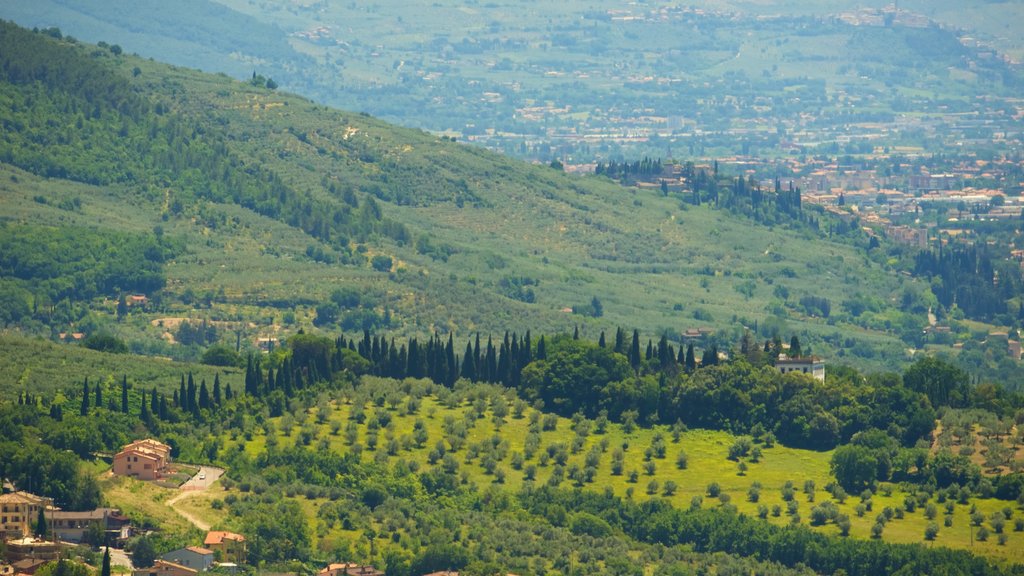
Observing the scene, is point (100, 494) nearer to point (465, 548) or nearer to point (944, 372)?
point (465, 548)

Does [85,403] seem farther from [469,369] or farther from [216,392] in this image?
[469,369]

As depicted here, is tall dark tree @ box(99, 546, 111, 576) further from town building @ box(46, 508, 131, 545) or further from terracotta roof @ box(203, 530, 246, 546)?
terracotta roof @ box(203, 530, 246, 546)

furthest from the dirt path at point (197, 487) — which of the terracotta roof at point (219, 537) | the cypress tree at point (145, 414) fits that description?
the cypress tree at point (145, 414)

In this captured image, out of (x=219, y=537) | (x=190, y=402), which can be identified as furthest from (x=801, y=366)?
(x=219, y=537)

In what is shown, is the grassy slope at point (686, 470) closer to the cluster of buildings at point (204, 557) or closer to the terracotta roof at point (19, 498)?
the cluster of buildings at point (204, 557)

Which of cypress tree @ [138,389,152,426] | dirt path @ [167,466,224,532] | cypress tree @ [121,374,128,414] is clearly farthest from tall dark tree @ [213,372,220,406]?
dirt path @ [167,466,224,532]

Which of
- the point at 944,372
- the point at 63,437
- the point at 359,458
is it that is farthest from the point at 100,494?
the point at 944,372

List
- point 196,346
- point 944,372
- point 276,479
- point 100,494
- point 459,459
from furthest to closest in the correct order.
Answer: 1. point 196,346
2. point 944,372
3. point 459,459
4. point 276,479
5. point 100,494
